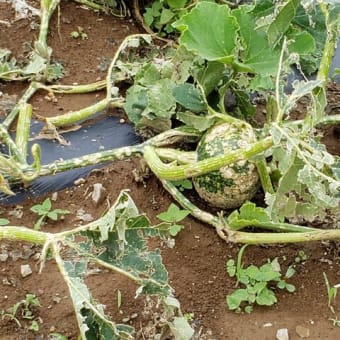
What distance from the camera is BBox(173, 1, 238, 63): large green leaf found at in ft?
7.91

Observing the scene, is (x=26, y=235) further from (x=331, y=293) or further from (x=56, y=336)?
(x=331, y=293)

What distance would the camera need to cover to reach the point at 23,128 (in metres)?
2.72

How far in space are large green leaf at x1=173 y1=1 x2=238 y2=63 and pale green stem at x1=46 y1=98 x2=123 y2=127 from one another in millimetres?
581

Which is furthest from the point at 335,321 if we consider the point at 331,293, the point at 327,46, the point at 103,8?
the point at 103,8

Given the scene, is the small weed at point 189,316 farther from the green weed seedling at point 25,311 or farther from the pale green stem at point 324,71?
the pale green stem at point 324,71

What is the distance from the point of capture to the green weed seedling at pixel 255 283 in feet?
7.61

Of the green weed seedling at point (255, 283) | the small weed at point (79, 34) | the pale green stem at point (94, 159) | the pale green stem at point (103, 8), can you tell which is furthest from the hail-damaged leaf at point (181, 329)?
the pale green stem at point (103, 8)

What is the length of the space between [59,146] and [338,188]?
106 centimetres

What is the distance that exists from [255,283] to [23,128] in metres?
0.96

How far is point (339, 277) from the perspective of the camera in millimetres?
2438

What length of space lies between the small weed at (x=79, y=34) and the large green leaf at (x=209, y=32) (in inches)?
41.1

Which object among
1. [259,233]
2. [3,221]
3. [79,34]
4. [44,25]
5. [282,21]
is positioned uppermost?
[282,21]

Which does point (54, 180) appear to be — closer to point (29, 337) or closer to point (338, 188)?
point (29, 337)

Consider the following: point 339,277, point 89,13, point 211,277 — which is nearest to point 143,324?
point 211,277
